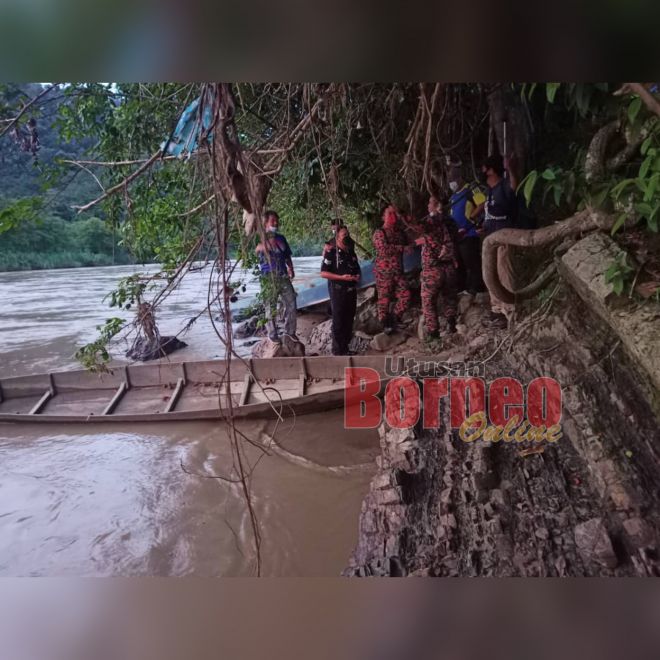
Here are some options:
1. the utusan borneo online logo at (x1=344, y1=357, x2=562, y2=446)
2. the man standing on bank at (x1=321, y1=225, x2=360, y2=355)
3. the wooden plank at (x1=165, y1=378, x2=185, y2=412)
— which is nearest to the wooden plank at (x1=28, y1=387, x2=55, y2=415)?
the wooden plank at (x1=165, y1=378, x2=185, y2=412)

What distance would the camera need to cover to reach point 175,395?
8.95ft

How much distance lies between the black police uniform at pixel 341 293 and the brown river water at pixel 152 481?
0.34 ft

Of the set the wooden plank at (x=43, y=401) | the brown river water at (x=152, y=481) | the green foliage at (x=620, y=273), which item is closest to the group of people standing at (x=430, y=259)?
the brown river water at (x=152, y=481)

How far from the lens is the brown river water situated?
1981mm

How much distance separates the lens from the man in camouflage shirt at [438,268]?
222cm

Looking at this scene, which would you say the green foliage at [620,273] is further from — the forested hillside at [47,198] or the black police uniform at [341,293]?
the forested hillside at [47,198]

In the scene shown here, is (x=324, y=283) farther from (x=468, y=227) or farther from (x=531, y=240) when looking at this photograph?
(x=531, y=240)

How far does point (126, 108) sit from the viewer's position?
188cm

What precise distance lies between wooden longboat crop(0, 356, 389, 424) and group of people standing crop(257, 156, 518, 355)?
24 cm

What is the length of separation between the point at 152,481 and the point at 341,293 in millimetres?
1436

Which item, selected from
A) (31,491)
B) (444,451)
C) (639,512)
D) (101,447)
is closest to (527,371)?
(444,451)

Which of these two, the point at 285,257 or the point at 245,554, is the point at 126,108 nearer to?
the point at 285,257

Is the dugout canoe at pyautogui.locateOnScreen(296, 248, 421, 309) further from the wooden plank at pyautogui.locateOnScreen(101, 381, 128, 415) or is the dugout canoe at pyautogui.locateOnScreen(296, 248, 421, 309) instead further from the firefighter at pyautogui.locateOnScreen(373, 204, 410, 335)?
the wooden plank at pyautogui.locateOnScreen(101, 381, 128, 415)
